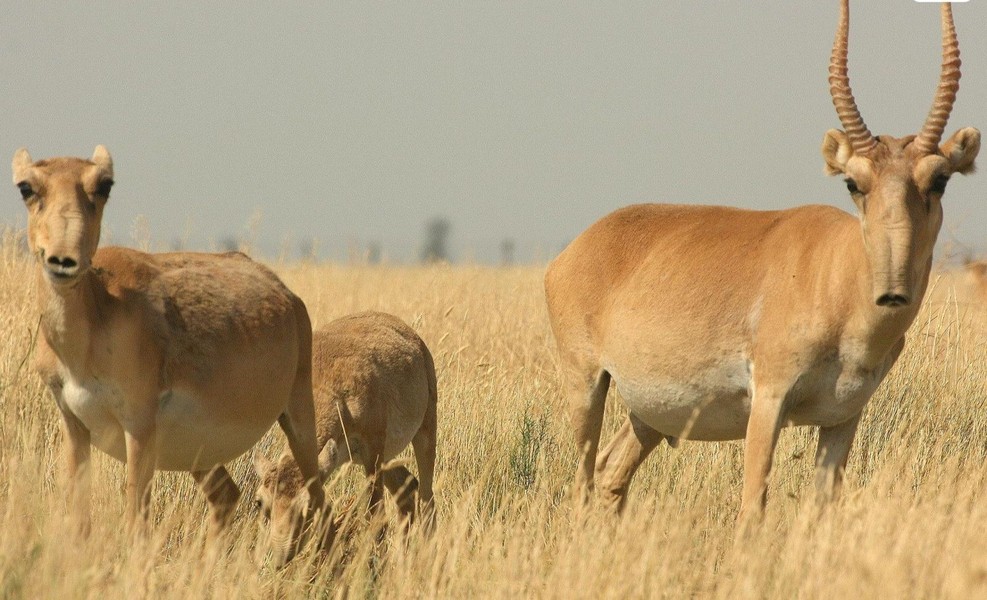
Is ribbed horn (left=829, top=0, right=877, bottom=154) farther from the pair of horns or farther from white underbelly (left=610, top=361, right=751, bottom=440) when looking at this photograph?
white underbelly (left=610, top=361, right=751, bottom=440)

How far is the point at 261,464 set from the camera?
7191mm

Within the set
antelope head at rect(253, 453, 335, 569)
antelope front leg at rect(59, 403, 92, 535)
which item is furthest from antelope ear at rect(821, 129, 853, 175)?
antelope front leg at rect(59, 403, 92, 535)

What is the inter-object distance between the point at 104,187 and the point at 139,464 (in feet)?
4.24

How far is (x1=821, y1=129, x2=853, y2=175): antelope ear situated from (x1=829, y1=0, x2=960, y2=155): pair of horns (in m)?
0.03

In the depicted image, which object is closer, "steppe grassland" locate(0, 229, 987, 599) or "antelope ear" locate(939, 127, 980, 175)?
"steppe grassland" locate(0, 229, 987, 599)

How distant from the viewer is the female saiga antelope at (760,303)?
19.2 feet

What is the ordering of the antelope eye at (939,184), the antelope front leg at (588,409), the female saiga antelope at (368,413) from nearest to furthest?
1. the antelope eye at (939,184)
2. the female saiga antelope at (368,413)
3. the antelope front leg at (588,409)

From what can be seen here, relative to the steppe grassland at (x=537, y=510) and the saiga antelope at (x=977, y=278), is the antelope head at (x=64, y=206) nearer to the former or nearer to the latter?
the steppe grassland at (x=537, y=510)

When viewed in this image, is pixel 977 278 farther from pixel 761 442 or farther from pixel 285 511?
pixel 285 511

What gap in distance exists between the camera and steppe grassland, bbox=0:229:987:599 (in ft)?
15.7

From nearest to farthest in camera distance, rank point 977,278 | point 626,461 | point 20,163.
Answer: point 20,163, point 626,461, point 977,278

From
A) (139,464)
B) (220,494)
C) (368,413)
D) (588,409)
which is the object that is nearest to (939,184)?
(588,409)

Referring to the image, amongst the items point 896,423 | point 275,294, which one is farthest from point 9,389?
point 896,423

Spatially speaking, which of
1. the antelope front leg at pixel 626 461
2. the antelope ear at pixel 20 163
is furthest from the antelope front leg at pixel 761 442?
the antelope ear at pixel 20 163
